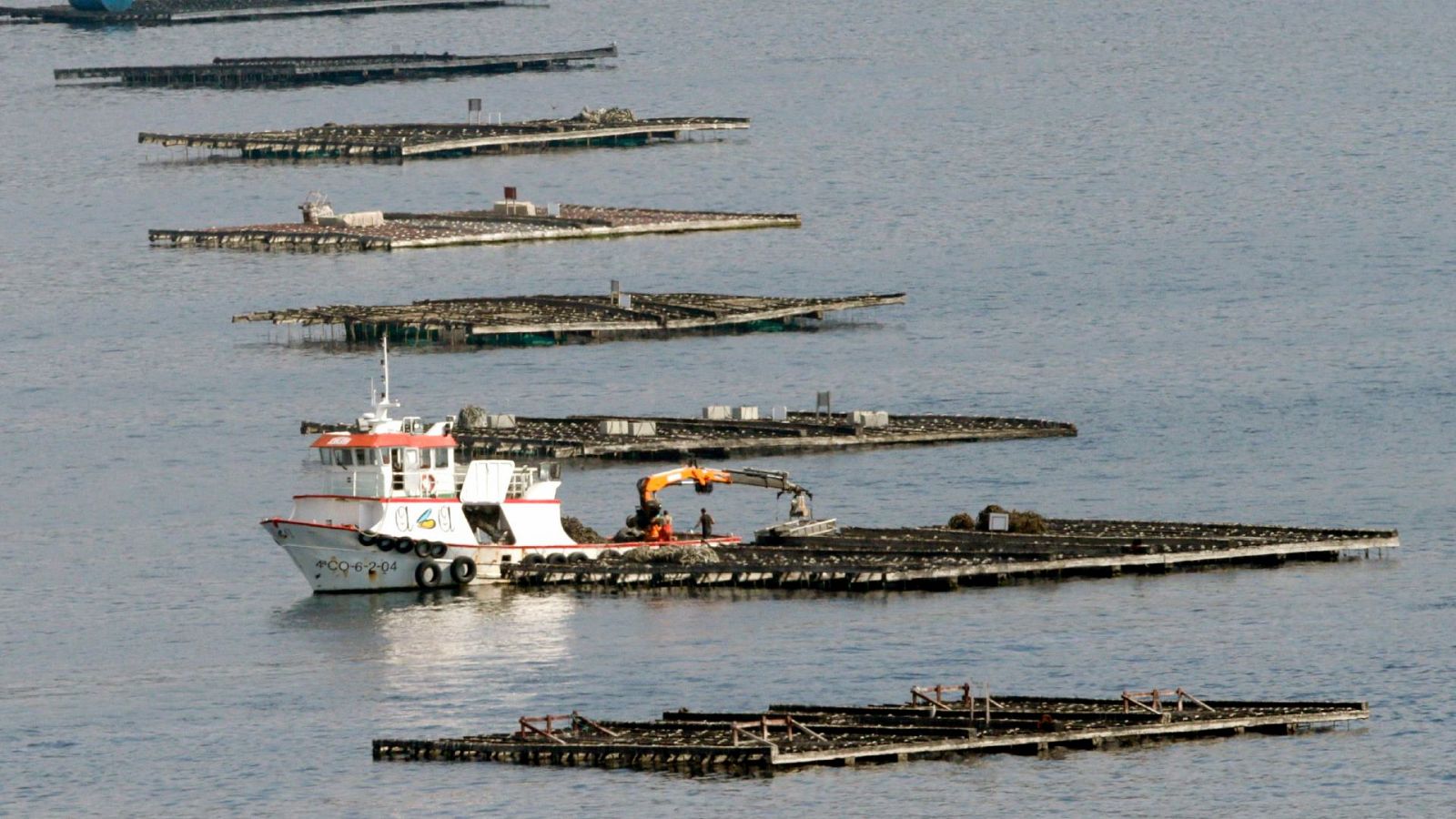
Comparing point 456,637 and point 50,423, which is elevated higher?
point 50,423

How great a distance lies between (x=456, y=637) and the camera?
84125 millimetres

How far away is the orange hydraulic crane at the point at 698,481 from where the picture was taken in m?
92.0

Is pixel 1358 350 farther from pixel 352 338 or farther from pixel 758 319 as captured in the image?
pixel 352 338

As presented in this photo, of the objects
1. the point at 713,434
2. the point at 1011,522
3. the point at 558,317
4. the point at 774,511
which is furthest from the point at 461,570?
the point at 558,317

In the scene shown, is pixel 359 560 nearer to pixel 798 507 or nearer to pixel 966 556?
pixel 798 507

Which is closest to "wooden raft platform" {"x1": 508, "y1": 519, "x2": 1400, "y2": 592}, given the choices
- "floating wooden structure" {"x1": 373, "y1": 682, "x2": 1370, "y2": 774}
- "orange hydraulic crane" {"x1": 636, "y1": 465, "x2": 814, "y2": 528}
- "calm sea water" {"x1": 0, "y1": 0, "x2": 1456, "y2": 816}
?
"calm sea water" {"x1": 0, "y1": 0, "x2": 1456, "y2": 816}

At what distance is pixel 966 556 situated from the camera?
90.6 m

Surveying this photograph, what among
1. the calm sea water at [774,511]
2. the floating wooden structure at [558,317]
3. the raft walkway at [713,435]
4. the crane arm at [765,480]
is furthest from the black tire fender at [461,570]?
the floating wooden structure at [558,317]

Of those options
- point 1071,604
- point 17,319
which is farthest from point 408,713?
point 17,319

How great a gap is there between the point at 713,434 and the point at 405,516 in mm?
25886

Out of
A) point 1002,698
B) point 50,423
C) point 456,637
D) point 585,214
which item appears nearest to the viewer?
point 1002,698

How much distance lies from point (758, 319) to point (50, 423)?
33.9m

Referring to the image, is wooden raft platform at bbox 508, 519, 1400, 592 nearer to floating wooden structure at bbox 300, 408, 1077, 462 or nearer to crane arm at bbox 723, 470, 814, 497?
crane arm at bbox 723, 470, 814, 497

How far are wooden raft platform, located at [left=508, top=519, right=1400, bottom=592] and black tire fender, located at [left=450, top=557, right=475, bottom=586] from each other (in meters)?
1.16
